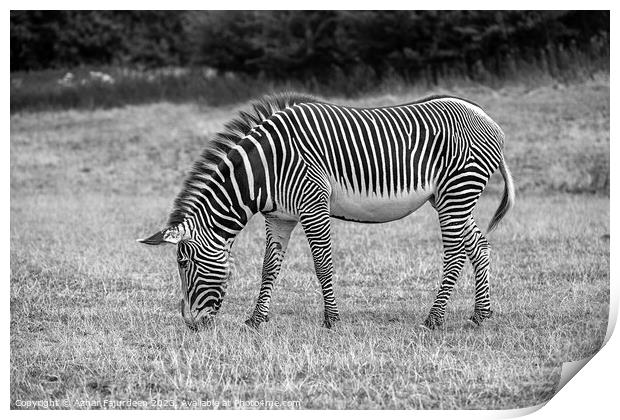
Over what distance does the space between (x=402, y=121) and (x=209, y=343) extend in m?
2.97

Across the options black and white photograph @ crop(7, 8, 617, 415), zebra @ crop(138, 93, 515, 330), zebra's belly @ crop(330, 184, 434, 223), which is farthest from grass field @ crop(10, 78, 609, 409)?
zebra's belly @ crop(330, 184, 434, 223)

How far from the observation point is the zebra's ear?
666cm

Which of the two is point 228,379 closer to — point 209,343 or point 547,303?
point 209,343

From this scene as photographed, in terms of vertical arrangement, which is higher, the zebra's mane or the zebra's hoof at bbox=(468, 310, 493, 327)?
the zebra's mane

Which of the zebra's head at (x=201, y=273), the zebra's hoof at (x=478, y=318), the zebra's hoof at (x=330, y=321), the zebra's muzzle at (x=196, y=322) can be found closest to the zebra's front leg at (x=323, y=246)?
the zebra's hoof at (x=330, y=321)

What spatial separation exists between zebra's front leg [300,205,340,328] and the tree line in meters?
15.9

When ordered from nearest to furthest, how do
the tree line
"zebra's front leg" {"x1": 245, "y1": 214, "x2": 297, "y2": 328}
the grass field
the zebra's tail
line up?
the grass field < "zebra's front leg" {"x1": 245, "y1": 214, "x2": 297, "y2": 328} < the zebra's tail < the tree line

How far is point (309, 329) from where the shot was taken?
747 cm

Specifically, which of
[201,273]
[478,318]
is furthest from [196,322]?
[478,318]

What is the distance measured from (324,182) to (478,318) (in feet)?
6.96

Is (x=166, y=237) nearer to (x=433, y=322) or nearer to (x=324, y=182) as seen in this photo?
(x=324, y=182)

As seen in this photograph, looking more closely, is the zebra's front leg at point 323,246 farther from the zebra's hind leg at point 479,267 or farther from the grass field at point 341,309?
the zebra's hind leg at point 479,267

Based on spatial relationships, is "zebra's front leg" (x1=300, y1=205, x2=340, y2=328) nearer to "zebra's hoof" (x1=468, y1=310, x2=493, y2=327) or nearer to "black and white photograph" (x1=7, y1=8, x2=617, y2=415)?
"black and white photograph" (x1=7, y1=8, x2=617, y2=415)

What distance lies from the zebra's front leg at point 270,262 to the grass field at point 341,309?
185 millimetres
